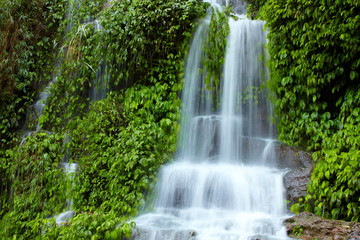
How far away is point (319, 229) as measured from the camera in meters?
4.07

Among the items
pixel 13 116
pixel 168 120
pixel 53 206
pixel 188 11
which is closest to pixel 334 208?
pixel 168 120

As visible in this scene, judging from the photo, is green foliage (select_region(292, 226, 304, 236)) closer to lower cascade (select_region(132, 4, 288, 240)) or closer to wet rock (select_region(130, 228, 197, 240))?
lower cascade (select_region(132, 4, 288, 240))

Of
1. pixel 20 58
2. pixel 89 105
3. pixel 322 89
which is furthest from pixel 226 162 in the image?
pixel 20 58

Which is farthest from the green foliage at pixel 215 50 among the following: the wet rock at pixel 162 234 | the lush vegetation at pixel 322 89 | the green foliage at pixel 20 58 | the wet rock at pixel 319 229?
the green foliage at pixel 20 58

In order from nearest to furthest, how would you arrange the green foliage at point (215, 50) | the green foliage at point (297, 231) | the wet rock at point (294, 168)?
the green foliage at point (297, 231) < the wet rock at point (294, 168) < the green foliage at point (215, 50)

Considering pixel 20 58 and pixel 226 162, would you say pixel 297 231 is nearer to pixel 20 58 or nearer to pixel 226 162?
pixel 226 162

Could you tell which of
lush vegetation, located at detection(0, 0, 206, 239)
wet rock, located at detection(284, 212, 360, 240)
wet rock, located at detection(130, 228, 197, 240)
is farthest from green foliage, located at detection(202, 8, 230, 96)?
wet rock, located at detection(130, 228, 197, 240)

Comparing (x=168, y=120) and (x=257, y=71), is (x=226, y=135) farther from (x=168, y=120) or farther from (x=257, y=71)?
(x=257, y=71)

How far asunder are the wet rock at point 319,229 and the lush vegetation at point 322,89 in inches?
24.9

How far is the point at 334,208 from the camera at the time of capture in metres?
4.77

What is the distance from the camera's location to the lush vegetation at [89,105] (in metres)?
5.95

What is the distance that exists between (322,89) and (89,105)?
16.8 ft

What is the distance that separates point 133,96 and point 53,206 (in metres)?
2.80

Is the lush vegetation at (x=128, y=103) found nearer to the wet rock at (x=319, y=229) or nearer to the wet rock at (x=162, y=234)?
the wet rock at (x=162, y=234)
